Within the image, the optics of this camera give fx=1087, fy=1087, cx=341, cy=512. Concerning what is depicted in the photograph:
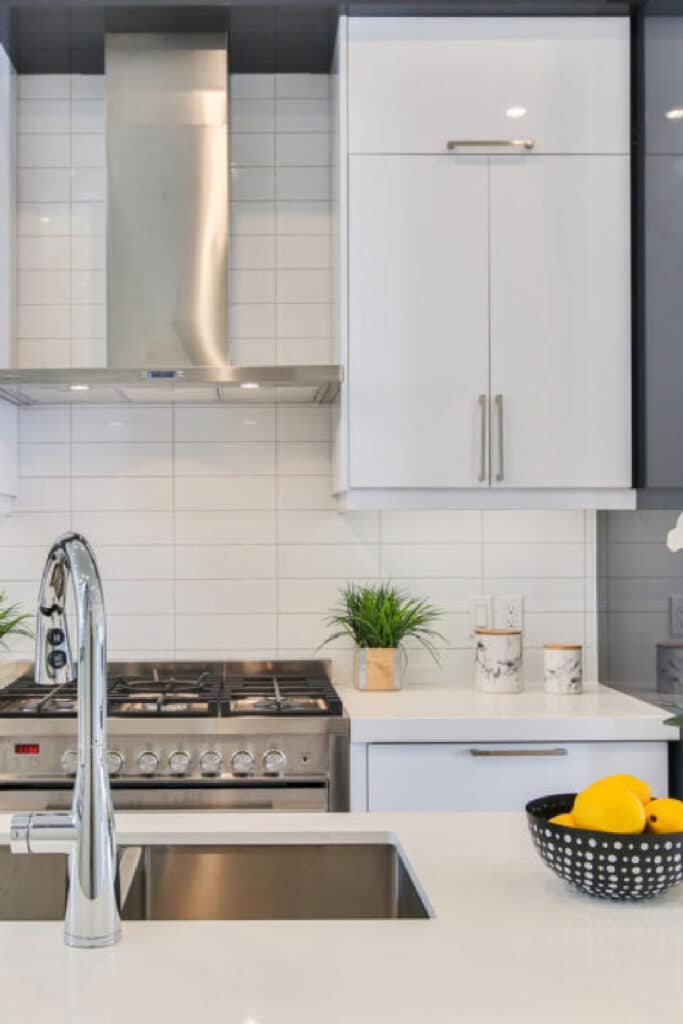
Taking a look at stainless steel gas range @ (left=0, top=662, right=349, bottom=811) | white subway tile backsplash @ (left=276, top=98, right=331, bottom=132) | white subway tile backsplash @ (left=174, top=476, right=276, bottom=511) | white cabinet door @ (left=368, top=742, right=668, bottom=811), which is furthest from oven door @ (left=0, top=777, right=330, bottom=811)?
white subway tile backsplash @ (left=276, top=98, right=331, bottom=132)

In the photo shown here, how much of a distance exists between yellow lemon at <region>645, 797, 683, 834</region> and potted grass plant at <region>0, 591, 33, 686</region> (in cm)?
224

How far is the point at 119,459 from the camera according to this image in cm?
327

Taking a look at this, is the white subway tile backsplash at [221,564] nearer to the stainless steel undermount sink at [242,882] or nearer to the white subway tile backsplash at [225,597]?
the white subway tile backsplash at [225,597]

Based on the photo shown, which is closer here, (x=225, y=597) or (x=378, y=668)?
(x=378, y=668)

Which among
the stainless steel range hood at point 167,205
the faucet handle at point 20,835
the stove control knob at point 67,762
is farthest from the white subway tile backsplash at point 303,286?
the faucet handle at point 20,835

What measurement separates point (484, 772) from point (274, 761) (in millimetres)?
509

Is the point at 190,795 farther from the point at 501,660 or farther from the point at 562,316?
the point at 562,316

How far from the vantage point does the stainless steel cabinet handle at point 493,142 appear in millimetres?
2865

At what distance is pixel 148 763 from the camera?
8.64ft

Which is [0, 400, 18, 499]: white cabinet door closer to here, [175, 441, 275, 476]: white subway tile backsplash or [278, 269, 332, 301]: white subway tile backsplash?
[175, 441, 275, 476]: white subway tile backsplash

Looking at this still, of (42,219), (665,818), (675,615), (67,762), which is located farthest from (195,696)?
(665,818)

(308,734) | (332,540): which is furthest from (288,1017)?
(332,540)

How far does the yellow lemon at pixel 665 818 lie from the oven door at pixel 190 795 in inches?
54.9

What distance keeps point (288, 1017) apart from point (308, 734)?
1606 millimetres
